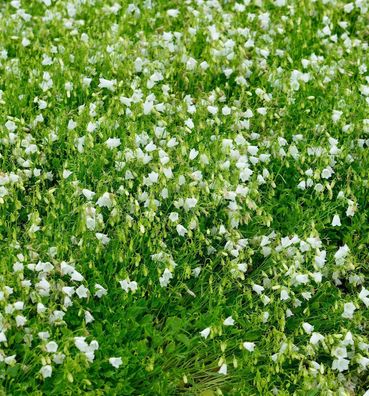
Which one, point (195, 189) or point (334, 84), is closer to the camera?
point (195, 189)

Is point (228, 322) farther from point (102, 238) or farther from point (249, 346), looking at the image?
point (102, 238)

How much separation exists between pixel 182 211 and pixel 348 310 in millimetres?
1295

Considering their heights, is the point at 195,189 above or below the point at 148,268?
above

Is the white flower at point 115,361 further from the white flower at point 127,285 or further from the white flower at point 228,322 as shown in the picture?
the white flower at point 228,322

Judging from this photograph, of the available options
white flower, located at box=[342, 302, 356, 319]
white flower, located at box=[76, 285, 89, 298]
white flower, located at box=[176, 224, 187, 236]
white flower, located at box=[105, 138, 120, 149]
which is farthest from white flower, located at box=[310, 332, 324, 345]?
white flower, located at box=[105, 138, 120, 149]

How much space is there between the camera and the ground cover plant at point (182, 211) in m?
4.95

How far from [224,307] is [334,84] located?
246 cm

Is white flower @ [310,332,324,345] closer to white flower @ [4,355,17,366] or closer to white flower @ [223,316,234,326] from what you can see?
white flower @ [223,316,234,326]

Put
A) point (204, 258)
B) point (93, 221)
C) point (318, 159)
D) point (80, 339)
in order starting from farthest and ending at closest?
point (318, 159), point (204, 258), point (93, 221), point (80, 339)

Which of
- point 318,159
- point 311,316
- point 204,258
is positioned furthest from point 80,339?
point 318,159

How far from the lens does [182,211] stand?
5609 millimetres

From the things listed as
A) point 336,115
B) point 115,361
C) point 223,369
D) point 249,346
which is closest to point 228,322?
point 249,346

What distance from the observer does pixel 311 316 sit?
542cm

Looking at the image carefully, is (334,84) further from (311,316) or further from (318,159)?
(311,316)
